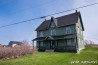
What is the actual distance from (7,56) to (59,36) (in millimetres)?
16974

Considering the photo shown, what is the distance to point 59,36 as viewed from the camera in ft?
111

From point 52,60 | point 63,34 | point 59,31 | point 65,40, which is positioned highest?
point 59,31

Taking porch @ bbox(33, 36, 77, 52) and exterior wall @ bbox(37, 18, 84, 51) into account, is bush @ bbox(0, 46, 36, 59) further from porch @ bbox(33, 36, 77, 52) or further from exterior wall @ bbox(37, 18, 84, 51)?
exterior wall @ bbox(37, 18, 84, 51)

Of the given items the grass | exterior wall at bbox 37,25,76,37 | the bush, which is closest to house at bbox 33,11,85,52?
exterior wall at bbox 37,25,76,37

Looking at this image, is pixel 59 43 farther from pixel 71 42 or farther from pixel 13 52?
pixel 13 52

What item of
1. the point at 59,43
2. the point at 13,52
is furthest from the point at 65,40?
the point at 13,52

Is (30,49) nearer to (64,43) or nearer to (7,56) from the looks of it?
(7,56)

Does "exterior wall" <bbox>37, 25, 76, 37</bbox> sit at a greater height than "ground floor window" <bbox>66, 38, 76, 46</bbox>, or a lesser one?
greater

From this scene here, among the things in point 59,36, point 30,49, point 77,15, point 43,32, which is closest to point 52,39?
point 59,36

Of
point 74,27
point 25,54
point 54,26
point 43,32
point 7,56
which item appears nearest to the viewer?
point 7,56

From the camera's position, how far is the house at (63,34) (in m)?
30.7

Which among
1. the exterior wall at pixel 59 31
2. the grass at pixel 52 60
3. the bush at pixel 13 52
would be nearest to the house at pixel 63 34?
the exterior wall at pixel 59 31

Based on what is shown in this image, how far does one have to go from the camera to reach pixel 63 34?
33375 millimetres

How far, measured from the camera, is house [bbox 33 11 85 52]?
30.7 meters
